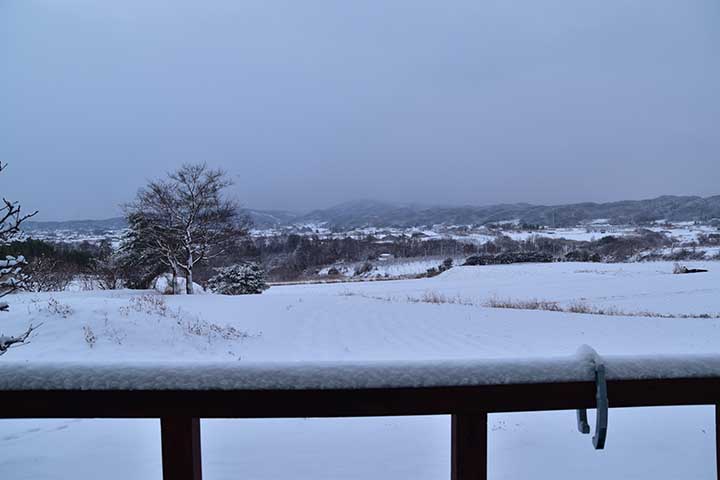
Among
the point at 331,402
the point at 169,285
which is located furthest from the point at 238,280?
the point at 331,402

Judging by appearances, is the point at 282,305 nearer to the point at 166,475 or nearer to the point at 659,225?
the point at 166,475

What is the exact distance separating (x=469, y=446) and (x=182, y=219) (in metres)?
22.3

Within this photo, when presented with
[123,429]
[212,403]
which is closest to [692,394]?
[212,403]

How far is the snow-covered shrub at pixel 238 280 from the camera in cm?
2228

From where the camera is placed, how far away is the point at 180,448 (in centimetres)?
100

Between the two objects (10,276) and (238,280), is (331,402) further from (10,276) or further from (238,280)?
(238,280)

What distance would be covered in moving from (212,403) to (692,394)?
1.08 m

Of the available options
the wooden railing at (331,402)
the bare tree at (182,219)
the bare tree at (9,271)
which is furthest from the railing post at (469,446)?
the bare tree at (182,219)

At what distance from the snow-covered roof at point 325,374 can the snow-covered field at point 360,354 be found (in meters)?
0.15

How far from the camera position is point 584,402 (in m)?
0.98

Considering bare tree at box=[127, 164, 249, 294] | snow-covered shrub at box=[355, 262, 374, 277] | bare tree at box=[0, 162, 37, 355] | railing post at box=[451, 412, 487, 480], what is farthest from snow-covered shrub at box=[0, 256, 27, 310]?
snow-covered shrub at box=[355, 262, 374, 277]

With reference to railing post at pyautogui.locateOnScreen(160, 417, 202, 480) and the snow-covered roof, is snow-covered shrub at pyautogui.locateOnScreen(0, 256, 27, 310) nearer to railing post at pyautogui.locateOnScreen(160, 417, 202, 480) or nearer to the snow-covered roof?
the snow-covered roof

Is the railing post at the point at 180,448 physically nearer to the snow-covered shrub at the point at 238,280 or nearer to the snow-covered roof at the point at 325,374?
the snow-covered roof at the point at 325,374

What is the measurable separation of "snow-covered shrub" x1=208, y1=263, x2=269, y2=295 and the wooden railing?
22.1 m
